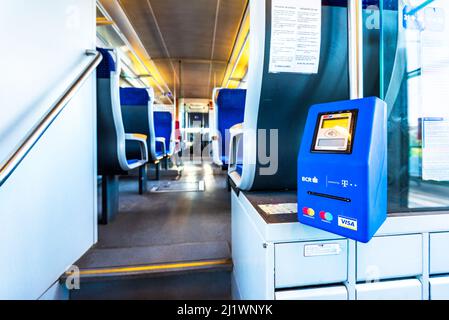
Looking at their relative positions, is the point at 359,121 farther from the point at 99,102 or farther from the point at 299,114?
the point at 99,102

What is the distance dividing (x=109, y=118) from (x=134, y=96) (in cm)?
169

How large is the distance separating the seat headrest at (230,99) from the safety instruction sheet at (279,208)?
103 inches

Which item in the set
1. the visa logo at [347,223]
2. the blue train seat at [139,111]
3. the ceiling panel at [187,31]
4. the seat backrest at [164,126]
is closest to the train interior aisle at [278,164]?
the visa logo at [347,223]

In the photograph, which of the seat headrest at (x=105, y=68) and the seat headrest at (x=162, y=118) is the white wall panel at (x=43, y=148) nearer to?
the seat headrest at (x=105, y=68)

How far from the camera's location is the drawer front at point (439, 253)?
803 mm

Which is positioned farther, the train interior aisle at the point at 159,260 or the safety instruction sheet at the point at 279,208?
the train interior aisle at the point at 159,260

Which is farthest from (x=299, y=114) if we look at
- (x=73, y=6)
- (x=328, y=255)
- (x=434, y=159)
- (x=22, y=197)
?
(x=73, y=6)

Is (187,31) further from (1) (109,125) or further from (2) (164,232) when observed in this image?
(2) (164,232)

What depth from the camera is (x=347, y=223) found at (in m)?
0.60

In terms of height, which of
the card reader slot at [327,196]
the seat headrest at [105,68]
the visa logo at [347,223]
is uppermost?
the seat headrest at [105,68]

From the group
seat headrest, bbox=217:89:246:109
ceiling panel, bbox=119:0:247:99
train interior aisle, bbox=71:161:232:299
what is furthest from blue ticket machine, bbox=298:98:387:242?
ceiling panel, bbox=119:0:247:99

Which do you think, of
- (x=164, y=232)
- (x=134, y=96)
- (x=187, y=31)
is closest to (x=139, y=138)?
(x=164, y=232)
